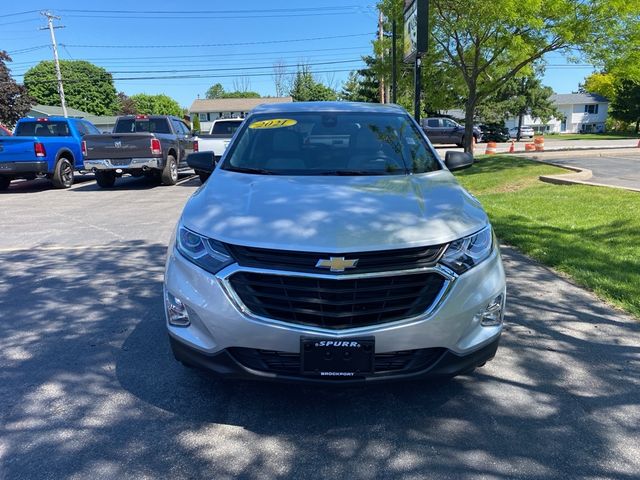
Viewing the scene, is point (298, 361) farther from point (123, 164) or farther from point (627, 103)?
point (627, 103)

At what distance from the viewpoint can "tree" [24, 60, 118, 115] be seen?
258ft

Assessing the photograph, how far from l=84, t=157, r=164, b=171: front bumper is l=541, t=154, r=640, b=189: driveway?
11.0m

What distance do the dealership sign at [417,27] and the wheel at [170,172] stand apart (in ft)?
23.7

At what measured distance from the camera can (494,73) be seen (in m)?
16.6

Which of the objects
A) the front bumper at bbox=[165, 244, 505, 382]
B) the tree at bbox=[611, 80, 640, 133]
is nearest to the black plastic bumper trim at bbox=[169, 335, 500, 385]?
the front bumper at bbox=[165, 244, 505, 382]

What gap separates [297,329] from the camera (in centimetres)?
257

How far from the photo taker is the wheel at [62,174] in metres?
14.1

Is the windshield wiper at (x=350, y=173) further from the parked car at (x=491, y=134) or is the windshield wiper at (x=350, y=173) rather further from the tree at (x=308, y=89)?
the tree at (x=308, y=89)

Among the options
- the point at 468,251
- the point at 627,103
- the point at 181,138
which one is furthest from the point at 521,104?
the point at 468,251

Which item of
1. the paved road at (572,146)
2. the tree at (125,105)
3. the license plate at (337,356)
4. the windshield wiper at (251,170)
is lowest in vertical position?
the paved road at (572,146)

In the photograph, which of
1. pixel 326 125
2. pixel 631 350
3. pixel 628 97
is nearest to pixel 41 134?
pixel 326 125

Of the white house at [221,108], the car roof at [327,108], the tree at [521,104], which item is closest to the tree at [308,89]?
the white house at [221,108]

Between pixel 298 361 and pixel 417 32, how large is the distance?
8.75 metres

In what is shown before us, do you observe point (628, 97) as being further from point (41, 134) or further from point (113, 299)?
point (113, 299)
